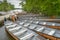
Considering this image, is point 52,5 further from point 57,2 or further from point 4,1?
point 4,1

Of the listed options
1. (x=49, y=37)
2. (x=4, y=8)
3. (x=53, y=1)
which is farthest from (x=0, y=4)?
(x=49, y=37)

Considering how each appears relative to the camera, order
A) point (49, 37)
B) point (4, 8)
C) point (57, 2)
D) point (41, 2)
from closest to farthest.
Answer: point (49, 37) < point (57, 2) < point (41, 2) < point (4, 8)

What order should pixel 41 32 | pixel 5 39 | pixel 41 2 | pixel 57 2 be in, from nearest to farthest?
pixel 41 32, pixel 5 39, pixel 57 2, pixel 41 2

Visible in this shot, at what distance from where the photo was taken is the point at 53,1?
487 inches

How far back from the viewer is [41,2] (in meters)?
14.3

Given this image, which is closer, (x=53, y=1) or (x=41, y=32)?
(x=41, y=32)

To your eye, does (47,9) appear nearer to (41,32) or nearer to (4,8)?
(41,32)

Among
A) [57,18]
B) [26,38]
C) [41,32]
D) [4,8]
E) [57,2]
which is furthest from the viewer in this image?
[4,8]

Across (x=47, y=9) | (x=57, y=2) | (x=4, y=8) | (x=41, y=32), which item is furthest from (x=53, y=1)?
(x=4, y=8)

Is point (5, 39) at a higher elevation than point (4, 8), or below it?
higher

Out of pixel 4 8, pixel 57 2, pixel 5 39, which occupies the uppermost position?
pixel 57 2

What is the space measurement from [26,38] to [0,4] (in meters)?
29.0

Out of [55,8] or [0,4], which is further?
[0,4]

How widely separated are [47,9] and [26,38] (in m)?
7.43
